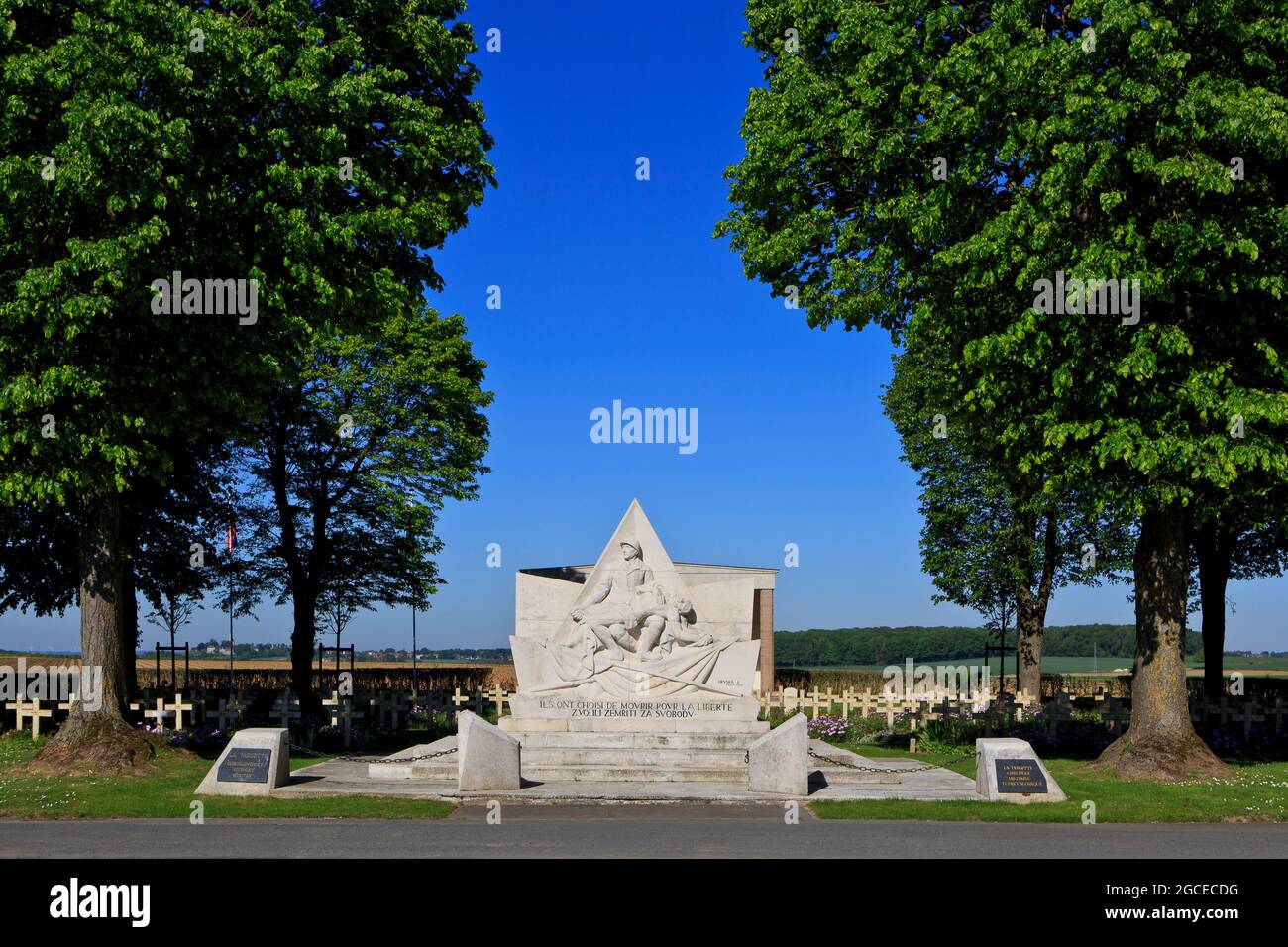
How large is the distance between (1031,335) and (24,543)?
25.4 metres

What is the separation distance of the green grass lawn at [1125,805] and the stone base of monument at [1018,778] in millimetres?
171

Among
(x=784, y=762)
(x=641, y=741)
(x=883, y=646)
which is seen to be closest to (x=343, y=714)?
(x=641, y=741)

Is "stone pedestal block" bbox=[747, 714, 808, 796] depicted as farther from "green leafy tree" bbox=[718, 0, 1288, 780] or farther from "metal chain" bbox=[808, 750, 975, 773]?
"green leafy tree" bbox=[718, 0, 1288, 780]

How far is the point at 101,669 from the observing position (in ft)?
65.8

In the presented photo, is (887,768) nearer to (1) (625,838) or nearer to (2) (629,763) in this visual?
(2) (629,763)

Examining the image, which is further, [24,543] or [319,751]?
[24,543]

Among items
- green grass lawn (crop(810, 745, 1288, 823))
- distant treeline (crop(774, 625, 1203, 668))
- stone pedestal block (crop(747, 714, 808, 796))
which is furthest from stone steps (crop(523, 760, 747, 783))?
distant treeline (crop(774, 625, 1203, 668))

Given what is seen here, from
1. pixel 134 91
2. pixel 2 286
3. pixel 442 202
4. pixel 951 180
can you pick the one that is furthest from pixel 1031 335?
pixel 2 286

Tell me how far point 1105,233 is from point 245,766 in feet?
48.6

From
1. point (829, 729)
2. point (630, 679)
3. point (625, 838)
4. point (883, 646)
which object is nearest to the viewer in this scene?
point (625, 838)

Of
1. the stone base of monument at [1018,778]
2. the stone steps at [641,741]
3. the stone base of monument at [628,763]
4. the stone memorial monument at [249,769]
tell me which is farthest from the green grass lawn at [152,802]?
the stone base of monument at [1018,778]

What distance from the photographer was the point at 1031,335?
18000 mm

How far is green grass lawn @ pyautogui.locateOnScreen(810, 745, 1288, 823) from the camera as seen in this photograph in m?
15.2

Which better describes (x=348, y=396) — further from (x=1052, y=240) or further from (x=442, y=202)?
(x=1052, y=240)
